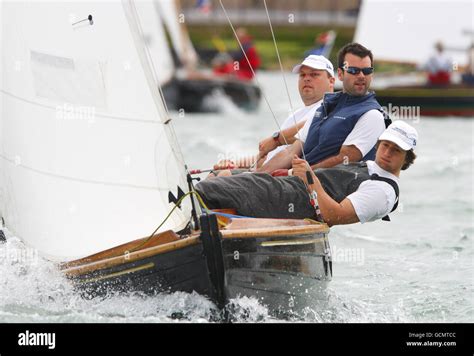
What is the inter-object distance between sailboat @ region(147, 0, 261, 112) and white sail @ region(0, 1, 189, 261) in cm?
1453

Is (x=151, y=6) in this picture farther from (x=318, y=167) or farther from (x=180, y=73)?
(x=318, y=167)

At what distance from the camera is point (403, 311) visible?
694 centimetres

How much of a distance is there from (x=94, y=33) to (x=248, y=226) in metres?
1.30

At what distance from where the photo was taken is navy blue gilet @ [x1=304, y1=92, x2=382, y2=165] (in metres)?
6.43

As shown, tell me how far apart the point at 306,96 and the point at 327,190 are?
3.17 ft

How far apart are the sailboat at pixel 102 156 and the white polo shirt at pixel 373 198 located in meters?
0.24

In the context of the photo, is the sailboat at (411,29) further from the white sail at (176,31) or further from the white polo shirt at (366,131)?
the white polo shirt at (366,131)

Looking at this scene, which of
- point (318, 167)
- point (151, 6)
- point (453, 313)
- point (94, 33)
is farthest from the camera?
point (151, 6)

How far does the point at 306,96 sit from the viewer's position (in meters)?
6.98

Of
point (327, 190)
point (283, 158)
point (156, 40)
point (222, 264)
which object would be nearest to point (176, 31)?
point (156, 40)

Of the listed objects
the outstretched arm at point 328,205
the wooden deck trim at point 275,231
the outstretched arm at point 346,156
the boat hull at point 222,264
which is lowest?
the boat hull at point 222,264

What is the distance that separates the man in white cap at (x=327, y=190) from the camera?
600cm

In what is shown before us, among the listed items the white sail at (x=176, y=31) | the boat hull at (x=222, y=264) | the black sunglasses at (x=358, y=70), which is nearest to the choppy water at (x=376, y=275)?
the boat hull at (x=222, y=264)
